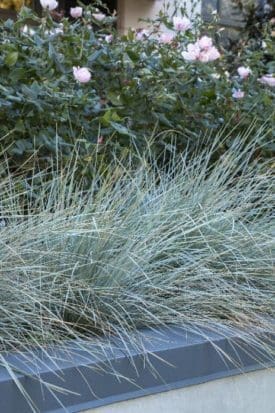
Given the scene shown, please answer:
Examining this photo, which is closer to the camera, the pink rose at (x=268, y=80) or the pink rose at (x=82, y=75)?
the pink rose at (x=82, y=75)

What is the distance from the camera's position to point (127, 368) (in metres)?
2.51

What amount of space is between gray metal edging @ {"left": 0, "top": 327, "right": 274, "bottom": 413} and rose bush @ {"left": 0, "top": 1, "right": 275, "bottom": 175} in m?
1.51

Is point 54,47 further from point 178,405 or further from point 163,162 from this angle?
point 178,405

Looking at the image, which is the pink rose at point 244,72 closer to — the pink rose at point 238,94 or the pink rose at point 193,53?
the pink rose at point 238,94

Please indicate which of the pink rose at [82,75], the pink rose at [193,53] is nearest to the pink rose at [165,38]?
the pink rose at [193,53]

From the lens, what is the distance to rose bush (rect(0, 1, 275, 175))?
12.8 feet

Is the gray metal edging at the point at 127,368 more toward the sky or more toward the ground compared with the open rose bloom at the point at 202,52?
more toward the ground

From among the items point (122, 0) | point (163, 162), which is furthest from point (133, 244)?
point (122, 0)

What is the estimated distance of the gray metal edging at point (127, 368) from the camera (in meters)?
2.30

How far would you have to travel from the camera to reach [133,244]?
9.78 feet

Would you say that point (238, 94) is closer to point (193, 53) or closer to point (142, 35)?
point (193, 53)

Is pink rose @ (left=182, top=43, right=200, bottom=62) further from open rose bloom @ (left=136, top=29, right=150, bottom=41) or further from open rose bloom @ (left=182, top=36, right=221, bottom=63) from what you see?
open rose bloom @ (left=136, top=29, right=150, bottom=41)

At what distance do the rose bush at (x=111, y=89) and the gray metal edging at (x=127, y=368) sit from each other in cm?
151

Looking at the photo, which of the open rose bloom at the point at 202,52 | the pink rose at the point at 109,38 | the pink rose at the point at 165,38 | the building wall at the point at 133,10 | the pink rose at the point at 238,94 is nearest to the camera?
the open rose bloom at the point at 202,52
